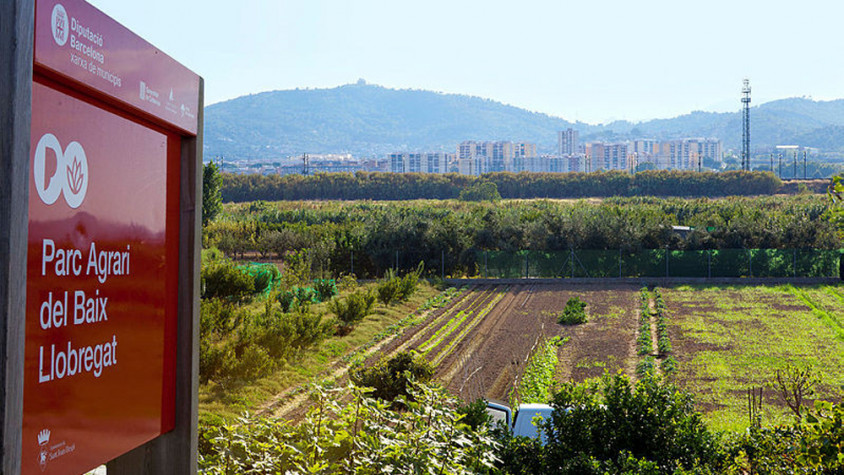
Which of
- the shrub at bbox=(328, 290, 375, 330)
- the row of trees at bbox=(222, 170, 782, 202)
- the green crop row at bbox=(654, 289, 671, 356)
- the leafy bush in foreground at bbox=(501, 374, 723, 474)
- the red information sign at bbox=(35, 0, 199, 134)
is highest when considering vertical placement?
the row of trees at bbox=(222, 170, 782, 202)

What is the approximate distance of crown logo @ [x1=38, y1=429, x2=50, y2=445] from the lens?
9.57 feet

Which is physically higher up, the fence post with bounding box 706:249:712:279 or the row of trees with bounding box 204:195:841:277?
the row of trees with bounding box 204:195:841:277

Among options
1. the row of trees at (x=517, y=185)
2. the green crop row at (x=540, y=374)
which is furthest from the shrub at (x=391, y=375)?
the row of trees at (x=517, y=185)

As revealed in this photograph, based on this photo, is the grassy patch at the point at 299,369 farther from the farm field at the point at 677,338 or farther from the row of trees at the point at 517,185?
the row of trees at the point at 517,185

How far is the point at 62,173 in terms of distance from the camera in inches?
122

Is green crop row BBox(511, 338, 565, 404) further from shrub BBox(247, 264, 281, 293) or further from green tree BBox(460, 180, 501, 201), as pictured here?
green tree BBox(460, 180, 501, 201)

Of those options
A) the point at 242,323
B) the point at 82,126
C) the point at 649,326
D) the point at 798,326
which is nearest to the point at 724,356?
the point at 649,326

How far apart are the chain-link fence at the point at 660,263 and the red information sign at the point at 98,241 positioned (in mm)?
36624

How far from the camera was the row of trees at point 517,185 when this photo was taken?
104875 mm

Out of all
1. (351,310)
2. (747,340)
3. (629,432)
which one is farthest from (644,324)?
(629,432)

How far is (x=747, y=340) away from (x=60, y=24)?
938 inches

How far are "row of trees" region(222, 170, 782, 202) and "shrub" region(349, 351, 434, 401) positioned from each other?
94.0 metres

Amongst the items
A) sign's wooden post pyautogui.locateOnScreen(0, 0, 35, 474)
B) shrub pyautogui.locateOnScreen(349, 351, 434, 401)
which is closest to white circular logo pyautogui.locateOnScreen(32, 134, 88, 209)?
sign's wooden post pyautogui.locateOnScreen(0, 0, 35, 474)

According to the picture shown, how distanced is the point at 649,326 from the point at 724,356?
447 centimetres
